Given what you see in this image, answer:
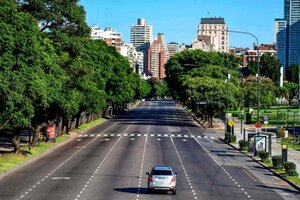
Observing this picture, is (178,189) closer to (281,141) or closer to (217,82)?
(281,141)

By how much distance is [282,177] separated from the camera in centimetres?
4688

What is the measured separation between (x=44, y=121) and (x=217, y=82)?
49.3 metres

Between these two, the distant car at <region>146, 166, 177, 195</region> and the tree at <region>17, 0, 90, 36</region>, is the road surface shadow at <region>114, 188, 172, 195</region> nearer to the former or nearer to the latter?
the distant car at <region>146, 166, 177, 195</region>

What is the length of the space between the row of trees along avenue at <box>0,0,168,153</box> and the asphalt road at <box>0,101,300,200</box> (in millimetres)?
4189

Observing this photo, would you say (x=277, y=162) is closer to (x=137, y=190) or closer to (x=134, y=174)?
(x=134, y=174)

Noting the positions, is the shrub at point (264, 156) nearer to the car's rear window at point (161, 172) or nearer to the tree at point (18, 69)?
the tree at point (18, 69)

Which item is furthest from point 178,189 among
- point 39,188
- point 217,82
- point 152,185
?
point 217,82

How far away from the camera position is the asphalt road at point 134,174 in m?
36.7

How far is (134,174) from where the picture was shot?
45844mm

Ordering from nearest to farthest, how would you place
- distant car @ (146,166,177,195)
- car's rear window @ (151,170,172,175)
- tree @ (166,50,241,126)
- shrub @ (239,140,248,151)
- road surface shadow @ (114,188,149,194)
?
distant car @ (146,166,177,195) → car's rear window @ (151,170,172,175) → road surface shadow @ (114,188,149,194) → shrub @ (239,140,248,151) → tree @ (166,50,241,126)

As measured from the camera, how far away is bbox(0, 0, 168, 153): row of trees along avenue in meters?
47.2

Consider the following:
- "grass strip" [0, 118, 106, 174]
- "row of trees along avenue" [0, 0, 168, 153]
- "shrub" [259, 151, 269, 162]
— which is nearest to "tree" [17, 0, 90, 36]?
"row of trees along avenue" [0, 0, 168, 153]

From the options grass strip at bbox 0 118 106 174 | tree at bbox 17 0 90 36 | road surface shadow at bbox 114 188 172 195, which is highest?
tree at bbox 17 0 90 36

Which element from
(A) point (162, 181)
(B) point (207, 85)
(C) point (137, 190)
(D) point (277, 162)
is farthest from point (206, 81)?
(A) point (162, 181)
